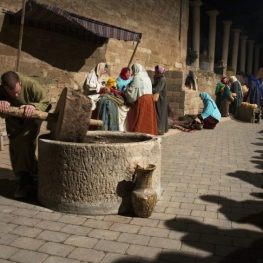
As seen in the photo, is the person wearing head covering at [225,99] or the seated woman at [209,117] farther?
the person wearing head covering at [225,99]

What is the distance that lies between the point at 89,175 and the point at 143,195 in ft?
1.80

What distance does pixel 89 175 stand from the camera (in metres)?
2.90

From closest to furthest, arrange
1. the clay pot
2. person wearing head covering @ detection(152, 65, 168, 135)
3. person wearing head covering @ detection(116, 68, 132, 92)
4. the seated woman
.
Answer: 1. the clay pot
2. person wearing head covering @ detection(116, 68, 132, 92)
3. person wearing head covering @ detection(152, 65, 168, 135)
4. the seated woman

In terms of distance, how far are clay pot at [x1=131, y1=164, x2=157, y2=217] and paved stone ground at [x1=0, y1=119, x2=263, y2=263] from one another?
0.32 ft

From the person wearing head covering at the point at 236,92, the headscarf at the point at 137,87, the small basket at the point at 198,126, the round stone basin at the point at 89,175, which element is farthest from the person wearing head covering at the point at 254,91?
the round stone basin at the point at 89,175

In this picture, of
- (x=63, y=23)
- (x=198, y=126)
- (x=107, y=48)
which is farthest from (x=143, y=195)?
(x=107, y=48)

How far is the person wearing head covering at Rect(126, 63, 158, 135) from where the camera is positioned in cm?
664

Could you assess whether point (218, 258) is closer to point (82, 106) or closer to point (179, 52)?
point (82, 106)

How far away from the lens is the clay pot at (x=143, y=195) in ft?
9.41

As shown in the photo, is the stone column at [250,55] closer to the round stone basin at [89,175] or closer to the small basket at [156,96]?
the small basket at [156,96]

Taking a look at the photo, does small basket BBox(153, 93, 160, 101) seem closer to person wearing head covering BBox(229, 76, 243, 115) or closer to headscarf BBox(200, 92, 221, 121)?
headscarf BBox(200, 92, 221, 121)

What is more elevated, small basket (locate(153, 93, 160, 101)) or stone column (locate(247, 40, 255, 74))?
stone column (locate(247, 40, 255, 74))

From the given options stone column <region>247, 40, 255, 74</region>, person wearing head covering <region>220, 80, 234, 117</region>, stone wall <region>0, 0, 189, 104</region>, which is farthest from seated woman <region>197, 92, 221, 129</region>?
stone column <region>247, 40, 255, 74</region>

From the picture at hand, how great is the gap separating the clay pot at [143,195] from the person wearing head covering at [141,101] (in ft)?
12.7
